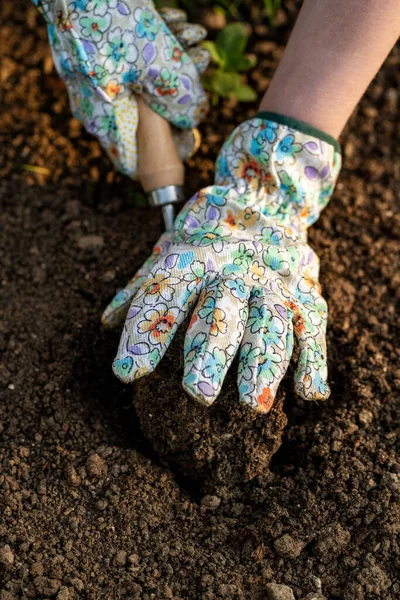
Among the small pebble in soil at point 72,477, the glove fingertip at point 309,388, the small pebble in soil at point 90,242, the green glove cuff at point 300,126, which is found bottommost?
the small pebble in soil at point 72,477

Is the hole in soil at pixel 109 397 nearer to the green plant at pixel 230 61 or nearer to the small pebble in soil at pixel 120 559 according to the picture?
the small pebble in soil at pixel 120 559

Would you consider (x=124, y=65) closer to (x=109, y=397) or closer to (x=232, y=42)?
(x=232, y=42)

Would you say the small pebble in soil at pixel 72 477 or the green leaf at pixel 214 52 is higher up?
the green leaf at pixel 214 52

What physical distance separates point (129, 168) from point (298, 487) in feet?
3.09

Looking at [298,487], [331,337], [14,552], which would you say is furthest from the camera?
[331,337]

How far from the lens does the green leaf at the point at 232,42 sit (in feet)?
6.76

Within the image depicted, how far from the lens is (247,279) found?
4.79 ft

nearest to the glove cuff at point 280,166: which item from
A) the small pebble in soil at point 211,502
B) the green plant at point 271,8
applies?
the small pebble in soil at point 211,502

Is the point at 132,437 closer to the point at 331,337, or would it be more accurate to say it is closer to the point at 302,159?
the point at 331,337

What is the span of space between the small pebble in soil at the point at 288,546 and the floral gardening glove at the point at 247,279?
0.31 meters

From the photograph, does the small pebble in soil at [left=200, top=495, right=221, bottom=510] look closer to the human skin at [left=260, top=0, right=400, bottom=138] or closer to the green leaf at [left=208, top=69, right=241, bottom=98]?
the human skin at [left=260, top=0, right=400, bottom=138]

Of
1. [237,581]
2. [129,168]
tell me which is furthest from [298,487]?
[129,168]

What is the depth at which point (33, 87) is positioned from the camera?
2.25 metres

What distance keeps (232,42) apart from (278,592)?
1.57 m
